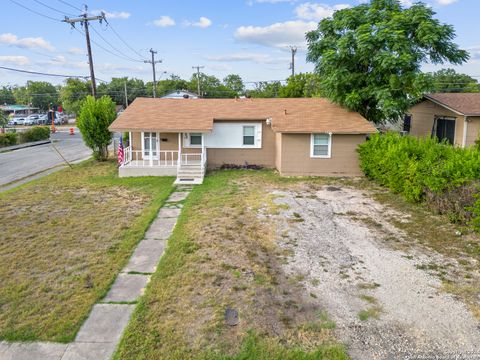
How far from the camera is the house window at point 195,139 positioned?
17.6 meters

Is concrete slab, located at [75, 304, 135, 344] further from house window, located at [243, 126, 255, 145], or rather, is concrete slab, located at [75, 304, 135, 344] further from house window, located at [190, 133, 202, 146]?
house window, located at [243, 126, 255, 145]

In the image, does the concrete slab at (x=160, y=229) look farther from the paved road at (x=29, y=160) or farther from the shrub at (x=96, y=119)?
the shrub at (x=96, y=119)

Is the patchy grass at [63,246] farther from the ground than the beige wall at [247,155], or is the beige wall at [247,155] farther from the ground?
the beige wall at [247,155]

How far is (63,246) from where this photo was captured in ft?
26.2

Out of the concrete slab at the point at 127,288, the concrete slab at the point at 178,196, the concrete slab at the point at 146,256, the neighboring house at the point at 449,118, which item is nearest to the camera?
the concrete slab at the point at 127,288

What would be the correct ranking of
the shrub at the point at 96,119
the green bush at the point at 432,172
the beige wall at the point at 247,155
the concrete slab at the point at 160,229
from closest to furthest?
the concrete slab at the point at 160,229 < the green bush at the point at 432,172 < the beige wall at the point at 247,155 < the shrub at the point at 96,119

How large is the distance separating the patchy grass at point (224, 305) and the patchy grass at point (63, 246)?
0.99m

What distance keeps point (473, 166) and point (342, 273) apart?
465cm

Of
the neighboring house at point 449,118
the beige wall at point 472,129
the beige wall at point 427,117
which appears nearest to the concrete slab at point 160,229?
the neighboring house at point 449,118

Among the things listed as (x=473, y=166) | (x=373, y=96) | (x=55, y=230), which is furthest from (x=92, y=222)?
(x=373, y=96)

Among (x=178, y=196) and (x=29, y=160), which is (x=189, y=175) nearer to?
(x=178, y=196)

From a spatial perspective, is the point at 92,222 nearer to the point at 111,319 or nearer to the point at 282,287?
the point at 111,319

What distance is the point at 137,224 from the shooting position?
375 inches

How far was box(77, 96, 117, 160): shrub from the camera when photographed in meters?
18.6
